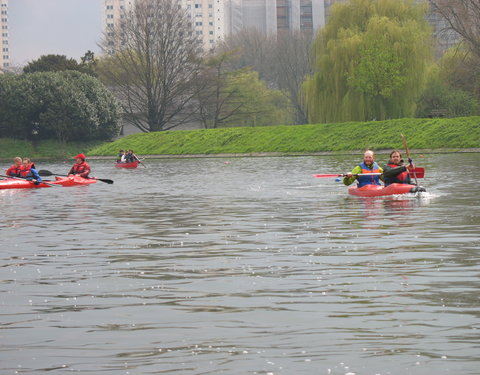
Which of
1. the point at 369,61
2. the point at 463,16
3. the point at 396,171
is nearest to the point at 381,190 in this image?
the point at 396,171

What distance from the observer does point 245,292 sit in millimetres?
10281

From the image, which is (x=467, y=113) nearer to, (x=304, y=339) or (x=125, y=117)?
(x=125, y=117)

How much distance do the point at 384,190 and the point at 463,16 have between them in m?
41.1

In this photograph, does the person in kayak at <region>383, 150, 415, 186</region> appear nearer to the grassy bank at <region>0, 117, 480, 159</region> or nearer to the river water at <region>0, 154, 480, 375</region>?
the river water at <region>0, 154, 480, 375</region>

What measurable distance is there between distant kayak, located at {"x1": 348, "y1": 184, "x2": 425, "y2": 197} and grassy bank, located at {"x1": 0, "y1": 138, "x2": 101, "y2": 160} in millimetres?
61318

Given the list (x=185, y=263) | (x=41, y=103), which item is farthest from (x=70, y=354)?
(x=41, y=103)

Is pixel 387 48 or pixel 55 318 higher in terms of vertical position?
pixel 387 48

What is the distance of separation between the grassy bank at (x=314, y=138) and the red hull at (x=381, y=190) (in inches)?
1494

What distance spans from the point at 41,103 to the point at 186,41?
14.3m

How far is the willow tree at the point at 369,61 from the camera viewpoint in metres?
69.0

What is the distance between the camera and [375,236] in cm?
1567

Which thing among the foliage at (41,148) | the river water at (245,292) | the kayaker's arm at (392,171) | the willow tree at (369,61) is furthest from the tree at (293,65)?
the river water at (245,292)

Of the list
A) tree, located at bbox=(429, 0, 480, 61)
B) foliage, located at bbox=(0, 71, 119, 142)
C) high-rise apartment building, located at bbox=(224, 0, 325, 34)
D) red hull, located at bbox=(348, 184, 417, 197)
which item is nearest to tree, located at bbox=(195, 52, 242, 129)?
foliage, located at bbox=(0, 71, 119, 142)

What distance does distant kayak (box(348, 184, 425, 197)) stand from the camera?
24.0 metres
